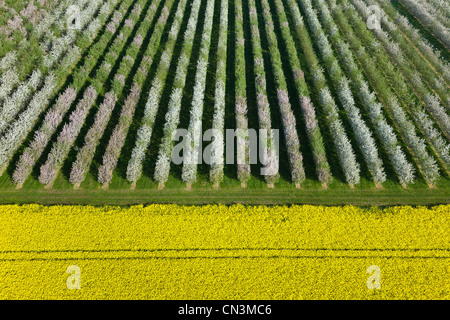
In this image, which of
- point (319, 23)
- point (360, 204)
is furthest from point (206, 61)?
point (360, 204)

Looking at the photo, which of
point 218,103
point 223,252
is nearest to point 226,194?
point 223,252

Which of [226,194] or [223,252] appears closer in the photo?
[223,252]

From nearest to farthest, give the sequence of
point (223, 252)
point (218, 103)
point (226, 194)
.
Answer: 1. point (223, 252)
2. point (226, 194)
3. point (218, 103)

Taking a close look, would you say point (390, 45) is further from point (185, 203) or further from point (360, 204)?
point (185, 203)

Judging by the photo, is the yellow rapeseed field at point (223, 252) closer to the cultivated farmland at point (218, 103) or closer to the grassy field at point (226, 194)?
the grassy field at point (226, 194)

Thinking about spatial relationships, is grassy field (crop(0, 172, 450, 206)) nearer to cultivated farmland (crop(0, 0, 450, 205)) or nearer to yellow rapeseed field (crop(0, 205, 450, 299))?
cultivated farmland (crop(0, 0, 450, 205))

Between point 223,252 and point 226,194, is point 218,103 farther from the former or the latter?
point 223,252
